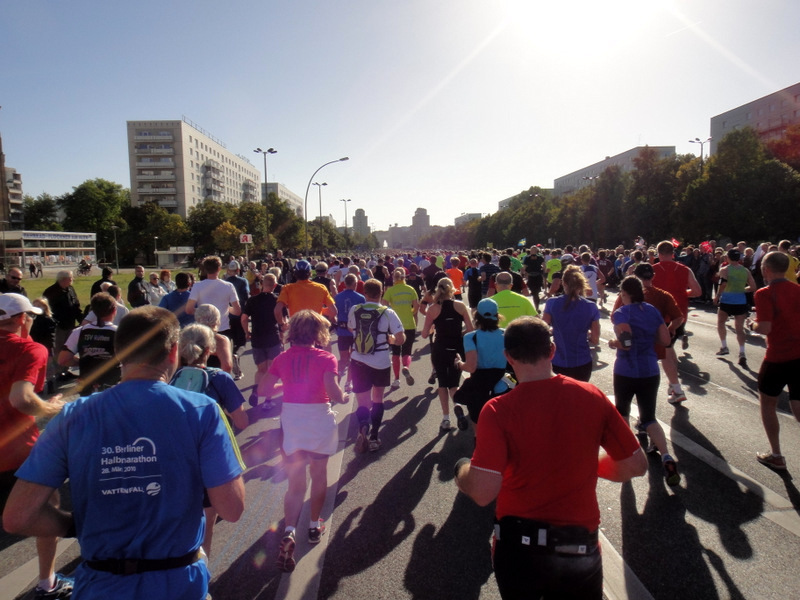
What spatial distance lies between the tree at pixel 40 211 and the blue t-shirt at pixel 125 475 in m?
118

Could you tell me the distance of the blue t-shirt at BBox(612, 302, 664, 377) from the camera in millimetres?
4691

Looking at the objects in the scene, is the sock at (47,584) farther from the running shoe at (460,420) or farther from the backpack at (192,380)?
the running shoe at (460,420)

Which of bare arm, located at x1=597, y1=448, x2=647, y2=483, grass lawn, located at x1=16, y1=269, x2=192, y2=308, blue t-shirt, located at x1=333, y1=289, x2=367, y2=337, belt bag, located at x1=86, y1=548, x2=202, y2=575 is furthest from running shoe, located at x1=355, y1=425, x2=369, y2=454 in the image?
grass lawn, located at x1=16, y1=269, x2=192, y2=308

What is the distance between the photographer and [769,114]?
7569 centimetres

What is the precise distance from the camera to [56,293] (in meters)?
9.52

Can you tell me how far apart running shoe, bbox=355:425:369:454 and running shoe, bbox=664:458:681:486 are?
9.59 ft

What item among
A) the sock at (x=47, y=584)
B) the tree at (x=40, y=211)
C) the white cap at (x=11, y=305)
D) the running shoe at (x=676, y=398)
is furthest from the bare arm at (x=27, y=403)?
the tree at (x=40, y=211)

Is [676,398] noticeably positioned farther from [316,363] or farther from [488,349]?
[316,363]

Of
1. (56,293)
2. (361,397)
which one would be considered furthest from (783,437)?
(56,293)

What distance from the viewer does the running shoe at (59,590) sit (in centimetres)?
300

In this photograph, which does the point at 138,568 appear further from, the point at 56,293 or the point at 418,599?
the point at 56,293

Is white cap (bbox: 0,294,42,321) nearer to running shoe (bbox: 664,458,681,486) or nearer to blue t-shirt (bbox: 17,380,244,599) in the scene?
blue t-shirt (bbox: 17,380,244,599)

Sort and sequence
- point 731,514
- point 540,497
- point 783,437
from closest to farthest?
1. point 540,497
2. point 731,514
3. point 783,437

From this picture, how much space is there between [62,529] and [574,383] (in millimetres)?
2082
